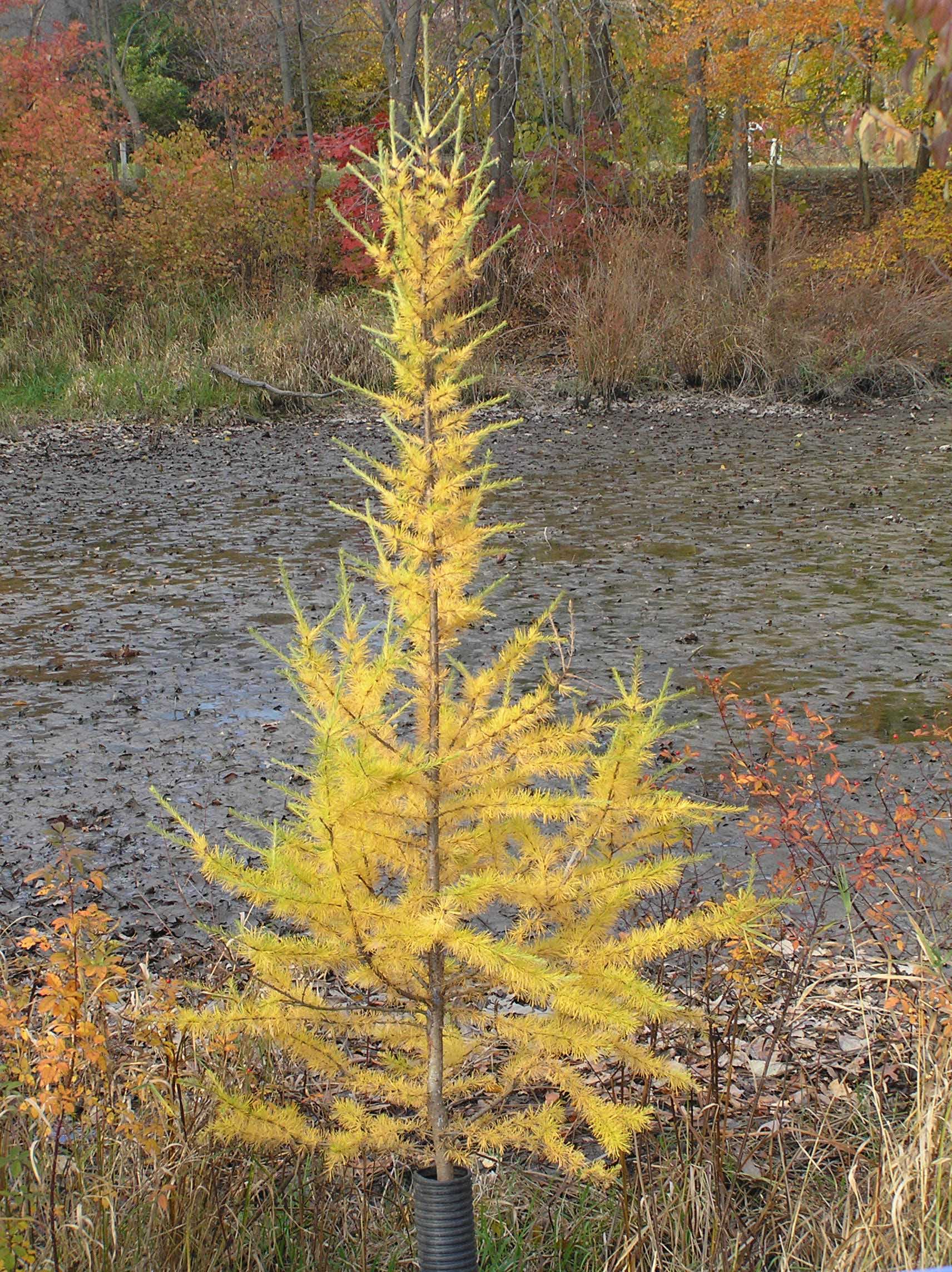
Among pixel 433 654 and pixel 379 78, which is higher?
pixel 379 78

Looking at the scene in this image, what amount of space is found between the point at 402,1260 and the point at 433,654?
1.48m

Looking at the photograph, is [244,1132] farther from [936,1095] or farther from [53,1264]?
[936,1095]

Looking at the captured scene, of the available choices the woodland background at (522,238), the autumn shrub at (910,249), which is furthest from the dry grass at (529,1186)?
the autumn shrub at (910,249)

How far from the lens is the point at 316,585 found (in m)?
9.52

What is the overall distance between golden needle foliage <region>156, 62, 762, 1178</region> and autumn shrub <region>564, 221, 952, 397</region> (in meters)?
14.3

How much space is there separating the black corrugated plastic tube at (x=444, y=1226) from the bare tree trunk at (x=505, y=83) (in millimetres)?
13844

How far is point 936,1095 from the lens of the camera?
2.89 metres

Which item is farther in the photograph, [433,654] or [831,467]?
[831,467]

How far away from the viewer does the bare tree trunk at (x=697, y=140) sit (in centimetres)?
2241

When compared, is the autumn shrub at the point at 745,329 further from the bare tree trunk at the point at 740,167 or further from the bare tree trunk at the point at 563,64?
the bare tree trunk at the point at 740,167

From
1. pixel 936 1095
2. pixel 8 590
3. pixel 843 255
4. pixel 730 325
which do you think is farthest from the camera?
pixel 843 255

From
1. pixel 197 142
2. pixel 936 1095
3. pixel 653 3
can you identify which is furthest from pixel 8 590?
pixel 653 3

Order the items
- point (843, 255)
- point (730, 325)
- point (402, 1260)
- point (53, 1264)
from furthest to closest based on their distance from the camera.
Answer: point (843, 255)
point (730, 325)
point (402, 1260)
point (53, 1264)

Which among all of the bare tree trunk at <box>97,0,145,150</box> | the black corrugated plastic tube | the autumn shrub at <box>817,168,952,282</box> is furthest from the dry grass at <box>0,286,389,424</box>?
the black corrugated plastic tube
